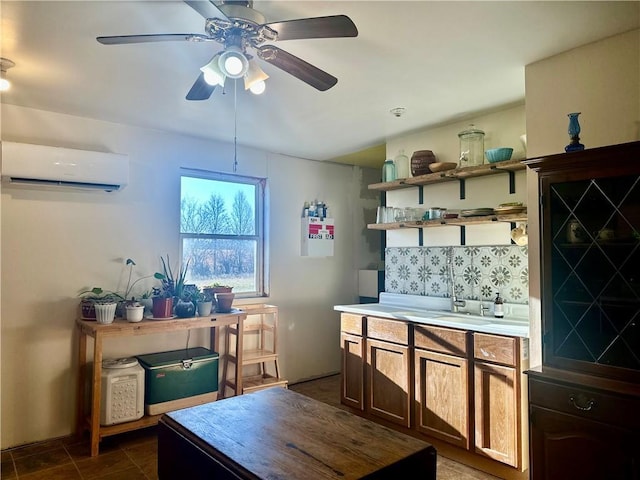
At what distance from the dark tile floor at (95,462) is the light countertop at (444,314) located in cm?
92

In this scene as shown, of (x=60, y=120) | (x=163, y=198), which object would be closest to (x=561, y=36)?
(x=163, y=198)

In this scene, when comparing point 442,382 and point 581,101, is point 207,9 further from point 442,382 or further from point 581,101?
point 442,382

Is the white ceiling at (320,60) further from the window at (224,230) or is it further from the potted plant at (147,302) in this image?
the potted plant at (147,302)

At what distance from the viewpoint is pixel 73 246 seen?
3.23 metres

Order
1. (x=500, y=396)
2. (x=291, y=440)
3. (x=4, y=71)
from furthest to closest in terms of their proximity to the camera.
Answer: (x=500, y=396) → (x=4, y=71) → (x=291, y=440)

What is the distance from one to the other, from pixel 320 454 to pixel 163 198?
112 inches

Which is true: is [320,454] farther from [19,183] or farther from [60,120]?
[60,120]

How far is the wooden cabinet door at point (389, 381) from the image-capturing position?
3094mm

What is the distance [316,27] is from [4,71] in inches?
78.2

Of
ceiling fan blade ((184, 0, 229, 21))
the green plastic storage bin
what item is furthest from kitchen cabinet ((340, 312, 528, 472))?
ceiling fan blade ((184, 0, 229, 21))

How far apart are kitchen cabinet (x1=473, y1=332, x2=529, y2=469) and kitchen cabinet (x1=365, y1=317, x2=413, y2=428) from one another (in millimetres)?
542

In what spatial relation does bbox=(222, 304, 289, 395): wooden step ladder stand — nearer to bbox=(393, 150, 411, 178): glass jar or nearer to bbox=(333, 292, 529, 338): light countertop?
bbox=(333, 292, 529, 338): light countertop

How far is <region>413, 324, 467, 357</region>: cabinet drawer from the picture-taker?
278cm

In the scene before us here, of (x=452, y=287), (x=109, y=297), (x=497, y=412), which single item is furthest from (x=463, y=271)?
(x=109, y=297)
